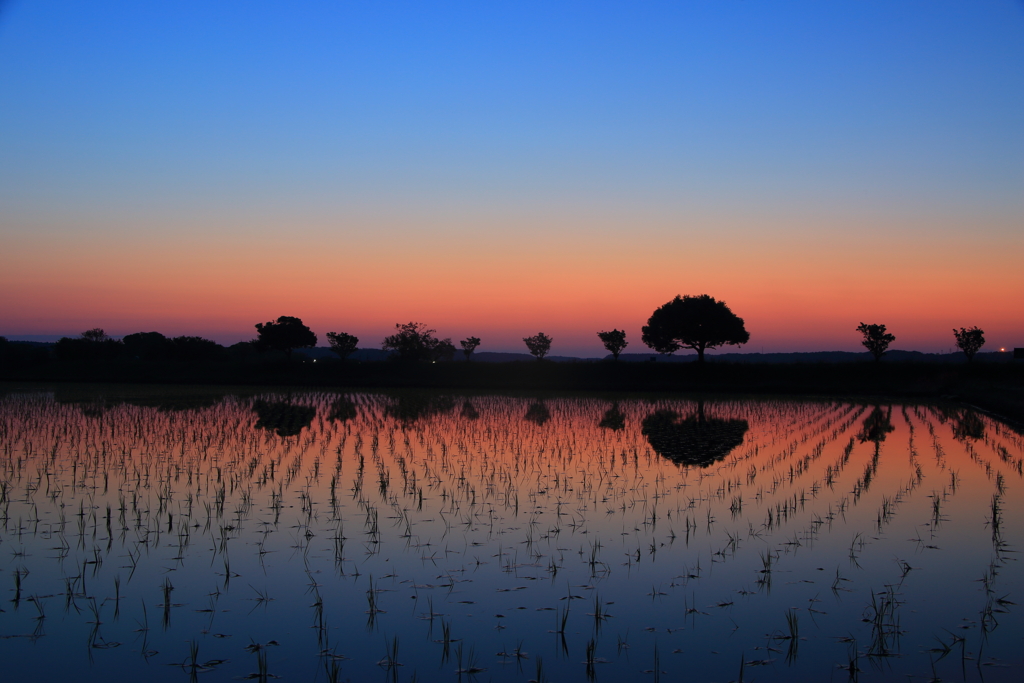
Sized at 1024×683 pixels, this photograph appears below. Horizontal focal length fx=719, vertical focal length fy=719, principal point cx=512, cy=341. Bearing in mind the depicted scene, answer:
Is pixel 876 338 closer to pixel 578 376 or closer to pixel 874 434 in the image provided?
pixel 578 376

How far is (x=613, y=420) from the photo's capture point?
88.5ft

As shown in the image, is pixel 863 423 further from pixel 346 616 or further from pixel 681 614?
pixel 346 616

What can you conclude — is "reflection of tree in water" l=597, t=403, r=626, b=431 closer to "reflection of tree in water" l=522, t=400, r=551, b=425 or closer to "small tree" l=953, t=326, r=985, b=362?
"reflection of tree in water" l=522, t=400, r=551, b=425

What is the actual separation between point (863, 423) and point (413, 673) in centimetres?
2594

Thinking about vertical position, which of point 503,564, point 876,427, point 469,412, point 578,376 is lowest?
point 503,564

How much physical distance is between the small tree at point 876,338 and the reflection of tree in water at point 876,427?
67323mm

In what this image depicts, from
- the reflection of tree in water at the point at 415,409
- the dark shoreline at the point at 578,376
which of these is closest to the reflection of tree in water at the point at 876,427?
the reflection of tree in water at the point at 415,409

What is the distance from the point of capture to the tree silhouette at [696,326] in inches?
3189

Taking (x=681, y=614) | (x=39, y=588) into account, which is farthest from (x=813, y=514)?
(x=39, y=588)

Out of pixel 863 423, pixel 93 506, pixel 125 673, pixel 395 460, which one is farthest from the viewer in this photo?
pixel 863 423

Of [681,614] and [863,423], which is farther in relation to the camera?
[863,423]

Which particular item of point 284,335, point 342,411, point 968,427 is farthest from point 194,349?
point 968,427

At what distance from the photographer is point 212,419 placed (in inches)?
985

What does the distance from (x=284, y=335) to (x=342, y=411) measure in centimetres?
7292
